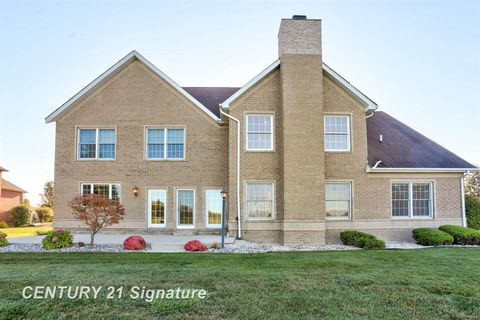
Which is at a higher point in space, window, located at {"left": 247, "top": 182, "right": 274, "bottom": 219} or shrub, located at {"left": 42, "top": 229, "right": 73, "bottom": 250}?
window, located at {"left": 247, "top": 182, "right": 274, "bottom": 219}

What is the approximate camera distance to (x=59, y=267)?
29.2 ft

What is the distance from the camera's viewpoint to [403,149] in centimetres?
1677

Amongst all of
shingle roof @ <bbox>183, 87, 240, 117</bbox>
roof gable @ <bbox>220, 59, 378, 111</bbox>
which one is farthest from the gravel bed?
shingle roof @ <bbox>183, 87, 240, 117</bbox>

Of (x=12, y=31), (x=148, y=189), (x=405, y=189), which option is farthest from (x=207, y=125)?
(x=12, y=31)

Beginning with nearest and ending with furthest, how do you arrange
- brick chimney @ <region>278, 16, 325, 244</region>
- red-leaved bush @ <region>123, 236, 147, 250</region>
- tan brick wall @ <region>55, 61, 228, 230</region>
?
red-leaved bush @ <region>123, 236, 147, 250</region>
brick chimney @ <region>278, 16, 325, 244</region>
tan brick wall @ <region>55, 61, 228, 230</region>

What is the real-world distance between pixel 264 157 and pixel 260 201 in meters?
1.91

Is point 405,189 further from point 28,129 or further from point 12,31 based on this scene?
point 28,129

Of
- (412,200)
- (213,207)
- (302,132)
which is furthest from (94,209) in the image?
(412,200)

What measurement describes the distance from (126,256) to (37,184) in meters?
34.3

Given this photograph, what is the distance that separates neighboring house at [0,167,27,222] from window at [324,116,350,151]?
29.5m

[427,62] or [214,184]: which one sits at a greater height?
[427,62]

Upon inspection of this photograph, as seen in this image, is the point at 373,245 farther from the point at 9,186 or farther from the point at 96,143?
the point at 9,186

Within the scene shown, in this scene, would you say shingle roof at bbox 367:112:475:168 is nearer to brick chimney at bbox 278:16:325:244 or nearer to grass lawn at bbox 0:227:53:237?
brick chimney at bbox 278:16:325:244

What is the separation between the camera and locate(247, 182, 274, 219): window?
588 inches
